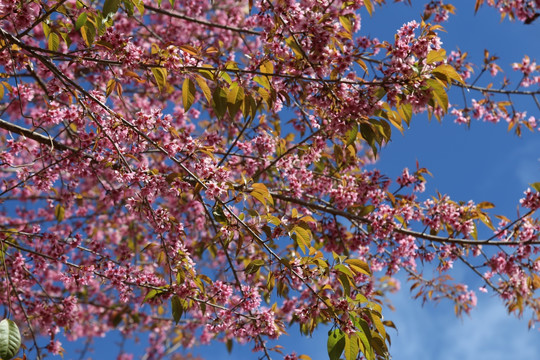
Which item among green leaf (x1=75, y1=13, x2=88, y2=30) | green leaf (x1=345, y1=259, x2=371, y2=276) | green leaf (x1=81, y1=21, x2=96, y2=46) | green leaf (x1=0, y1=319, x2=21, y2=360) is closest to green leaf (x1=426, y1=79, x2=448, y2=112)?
green leaf (x1=345, y1=259, x2=371, y2=276)

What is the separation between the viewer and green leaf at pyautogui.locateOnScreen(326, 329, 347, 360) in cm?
213

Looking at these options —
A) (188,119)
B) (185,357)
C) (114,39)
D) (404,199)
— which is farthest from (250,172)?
(185,357)

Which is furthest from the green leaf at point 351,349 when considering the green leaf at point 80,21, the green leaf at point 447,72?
the green leaf at point 80,21

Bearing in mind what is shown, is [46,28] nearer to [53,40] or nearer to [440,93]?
[53,40]

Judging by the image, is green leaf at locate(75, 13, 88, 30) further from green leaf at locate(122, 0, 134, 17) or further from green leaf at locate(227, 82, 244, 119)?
green leaf at locate(227, 82, 244, 119)

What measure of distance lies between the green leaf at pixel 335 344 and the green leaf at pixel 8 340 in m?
1.34

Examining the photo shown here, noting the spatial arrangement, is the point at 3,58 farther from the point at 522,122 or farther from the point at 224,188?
the point at 522,122

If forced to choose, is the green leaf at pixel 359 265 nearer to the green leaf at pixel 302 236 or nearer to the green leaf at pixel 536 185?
the green leaf at pixel 302 236

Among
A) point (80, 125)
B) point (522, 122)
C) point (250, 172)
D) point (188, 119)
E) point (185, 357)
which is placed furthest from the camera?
point (185, 357)

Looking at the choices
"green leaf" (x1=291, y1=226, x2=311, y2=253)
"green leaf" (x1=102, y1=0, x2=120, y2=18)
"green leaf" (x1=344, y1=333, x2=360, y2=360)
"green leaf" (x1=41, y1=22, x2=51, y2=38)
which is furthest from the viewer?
"green leaf" (x1=41, y1=22, x2=51, y2=38)

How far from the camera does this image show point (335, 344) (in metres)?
2.14

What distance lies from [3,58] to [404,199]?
3.08 metres

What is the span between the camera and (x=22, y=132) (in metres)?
3.10

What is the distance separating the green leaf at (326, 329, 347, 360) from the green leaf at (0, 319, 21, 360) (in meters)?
1.34
